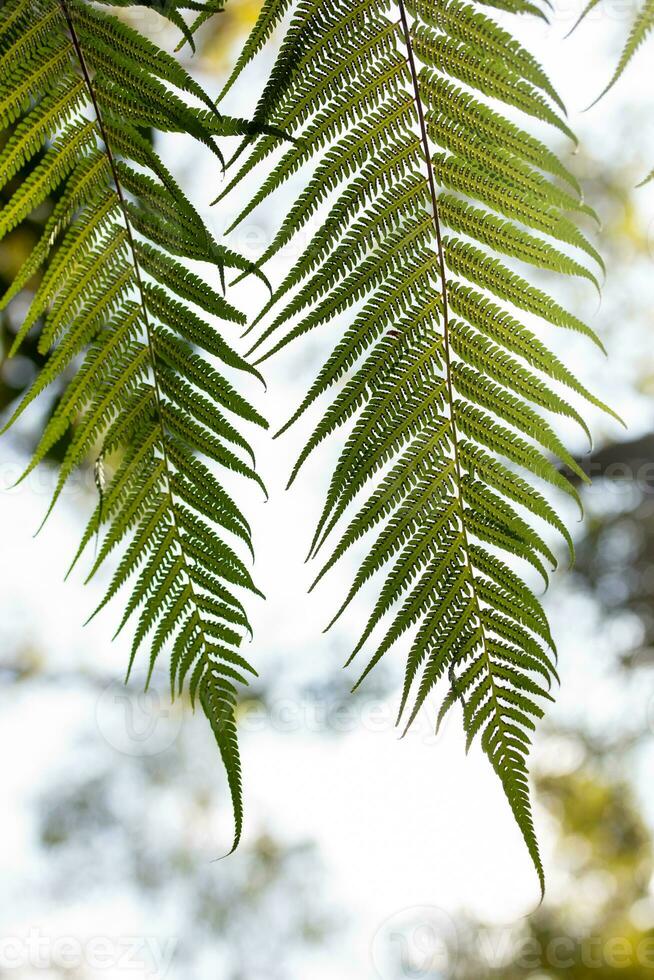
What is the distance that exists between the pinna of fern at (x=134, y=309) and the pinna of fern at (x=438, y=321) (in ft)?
0.30

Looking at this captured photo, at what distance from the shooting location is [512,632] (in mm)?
753

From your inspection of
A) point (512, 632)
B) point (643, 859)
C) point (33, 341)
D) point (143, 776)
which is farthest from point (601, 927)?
point (512, 632)

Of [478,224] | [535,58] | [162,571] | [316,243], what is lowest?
[162,571]

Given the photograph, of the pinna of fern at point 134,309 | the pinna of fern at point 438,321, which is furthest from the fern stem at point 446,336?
the pinna of fern at point 134,309

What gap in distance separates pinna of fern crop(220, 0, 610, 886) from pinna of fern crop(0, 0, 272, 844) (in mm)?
90

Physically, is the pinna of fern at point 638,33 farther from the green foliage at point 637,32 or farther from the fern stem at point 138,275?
the fern stem at point 138,275

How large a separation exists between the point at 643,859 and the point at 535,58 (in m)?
5.01

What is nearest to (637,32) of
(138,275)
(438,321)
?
(438,321)

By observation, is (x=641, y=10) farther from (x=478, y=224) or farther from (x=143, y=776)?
(x=143, y=776)

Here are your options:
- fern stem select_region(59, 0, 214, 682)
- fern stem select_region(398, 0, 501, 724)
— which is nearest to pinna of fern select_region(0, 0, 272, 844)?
fern stem select_region(59, 0, 214, 682)

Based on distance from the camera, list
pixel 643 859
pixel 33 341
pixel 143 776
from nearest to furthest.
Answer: pixel 33 341, pixel 643 859, pixel 143 776

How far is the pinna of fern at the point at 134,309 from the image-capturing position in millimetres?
661

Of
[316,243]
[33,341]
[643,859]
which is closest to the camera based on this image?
[316,243]

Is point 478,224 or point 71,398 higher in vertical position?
point 478,224
